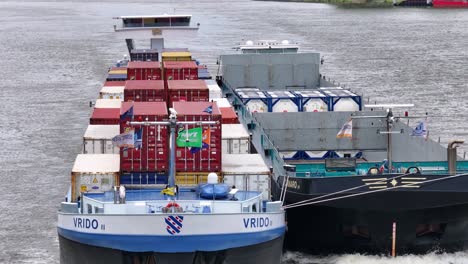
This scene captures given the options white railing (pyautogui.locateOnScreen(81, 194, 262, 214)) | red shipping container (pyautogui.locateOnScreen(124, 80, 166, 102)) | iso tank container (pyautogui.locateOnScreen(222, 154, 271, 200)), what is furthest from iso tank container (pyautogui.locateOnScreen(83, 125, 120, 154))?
white railing (pyautogui.locateOnScreen(81, 194, 262, 214))

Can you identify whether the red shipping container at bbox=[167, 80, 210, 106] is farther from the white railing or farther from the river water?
the white railing

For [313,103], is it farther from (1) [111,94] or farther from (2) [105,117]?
(2) [105,117]

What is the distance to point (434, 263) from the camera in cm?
2952

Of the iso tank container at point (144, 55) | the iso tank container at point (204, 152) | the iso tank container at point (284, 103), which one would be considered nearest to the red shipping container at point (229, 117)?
the iso tank container at point (284, 103)

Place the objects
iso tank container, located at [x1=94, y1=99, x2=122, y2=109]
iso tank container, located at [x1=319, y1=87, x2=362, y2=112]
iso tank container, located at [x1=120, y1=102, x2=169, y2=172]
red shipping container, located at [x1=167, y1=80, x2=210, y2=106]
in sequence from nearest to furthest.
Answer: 1. iso tank container, located at [x1=120, y1=102, x2=169, y2=172]
2. red shipping container, located at [x1=167, y1=80, x2=210, y2=106]
3. iso tank container, located at [x1=94, y1=99, x2=122, y2=109]
4. iso tank container, located at [x1=319, y1=87, x2=362, y2=112]

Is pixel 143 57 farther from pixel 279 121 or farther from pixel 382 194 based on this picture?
pixel 382 194

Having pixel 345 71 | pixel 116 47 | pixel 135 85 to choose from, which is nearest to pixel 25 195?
pixel 135 85

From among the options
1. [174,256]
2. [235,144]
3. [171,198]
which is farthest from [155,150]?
[174,256]

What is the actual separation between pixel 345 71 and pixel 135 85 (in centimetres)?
4241

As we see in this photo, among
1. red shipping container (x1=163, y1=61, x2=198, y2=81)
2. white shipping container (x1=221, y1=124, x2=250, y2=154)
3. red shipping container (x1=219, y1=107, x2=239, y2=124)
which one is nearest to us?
white shipping container (x1=221, y1=124, x2=250, y2=154)

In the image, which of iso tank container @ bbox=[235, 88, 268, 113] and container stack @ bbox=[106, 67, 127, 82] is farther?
container stack @ bbox=[106, 67, 127, 82]

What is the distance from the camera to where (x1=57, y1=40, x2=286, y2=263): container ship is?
24609 mm

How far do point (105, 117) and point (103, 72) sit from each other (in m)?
41.1

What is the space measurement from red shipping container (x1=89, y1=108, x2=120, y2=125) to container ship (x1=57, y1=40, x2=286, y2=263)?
14.3ft
